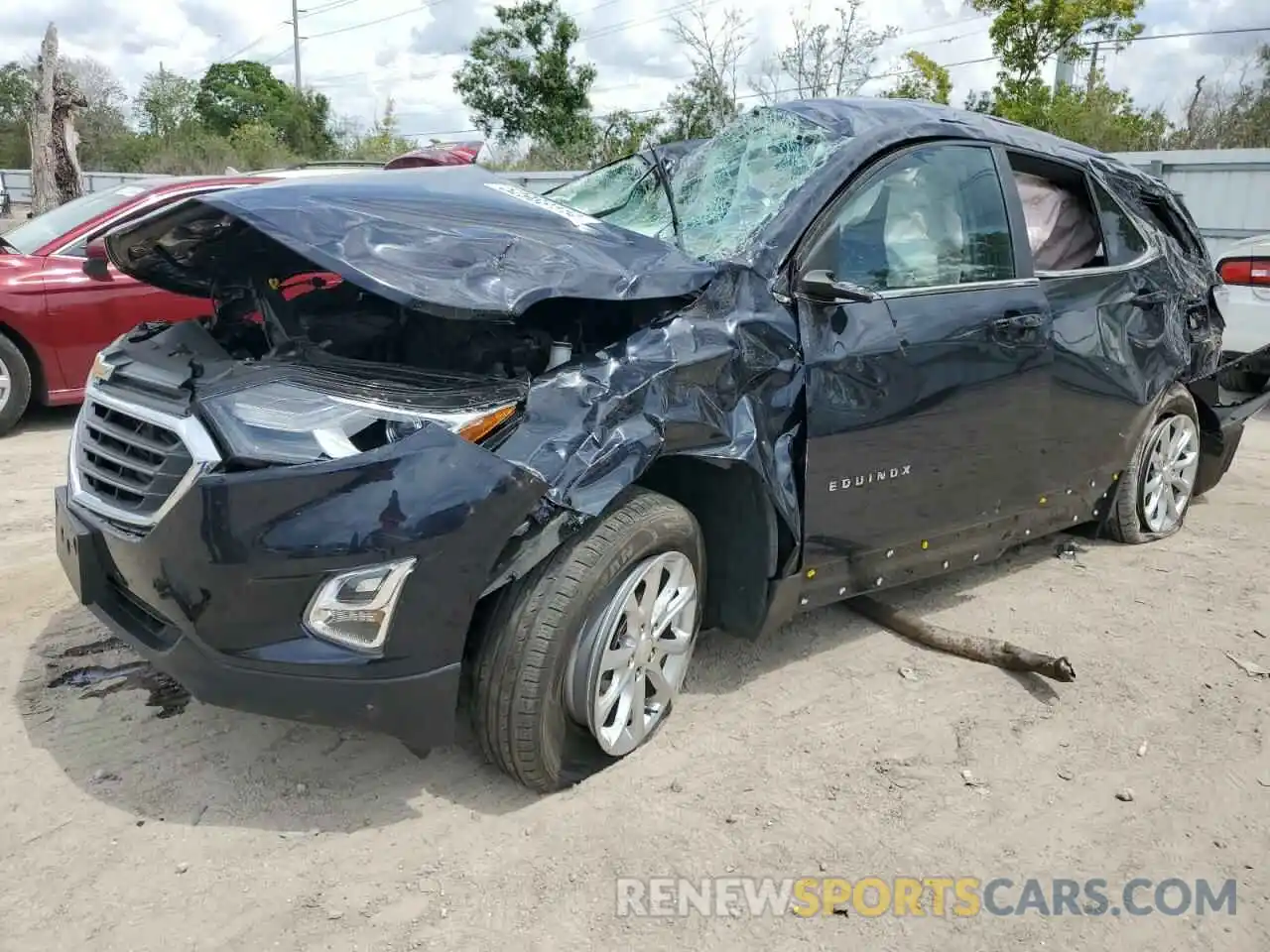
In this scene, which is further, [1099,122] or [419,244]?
[1099,122]

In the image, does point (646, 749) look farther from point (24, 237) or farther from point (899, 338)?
point (24, 237)

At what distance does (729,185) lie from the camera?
3.52 meters

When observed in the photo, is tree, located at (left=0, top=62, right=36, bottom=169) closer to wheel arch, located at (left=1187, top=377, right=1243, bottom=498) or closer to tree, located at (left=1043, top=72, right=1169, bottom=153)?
tree, located at (left=1043, top=72, right=1169, bottom=153)

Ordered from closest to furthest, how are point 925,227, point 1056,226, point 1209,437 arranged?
point 925,227 → point 1056,226 → point 1209,437

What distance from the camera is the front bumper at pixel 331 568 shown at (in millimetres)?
2352

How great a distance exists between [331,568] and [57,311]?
5424 mm

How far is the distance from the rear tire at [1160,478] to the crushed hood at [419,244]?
9.32 ft

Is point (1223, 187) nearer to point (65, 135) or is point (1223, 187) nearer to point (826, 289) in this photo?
point (826, 289)

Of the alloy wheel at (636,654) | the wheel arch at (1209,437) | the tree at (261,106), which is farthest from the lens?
the tree at (261,106)

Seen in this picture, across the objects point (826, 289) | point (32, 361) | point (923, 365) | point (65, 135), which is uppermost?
point (65, 135)

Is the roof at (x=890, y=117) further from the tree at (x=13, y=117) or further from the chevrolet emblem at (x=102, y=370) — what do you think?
the tree at (x=13, y=117)

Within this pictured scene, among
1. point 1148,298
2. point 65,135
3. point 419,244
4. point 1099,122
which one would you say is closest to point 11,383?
point 419,244

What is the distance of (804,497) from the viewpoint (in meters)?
3.17

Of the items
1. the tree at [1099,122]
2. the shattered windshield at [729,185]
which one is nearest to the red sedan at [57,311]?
the shattered windshield at [729,185]
